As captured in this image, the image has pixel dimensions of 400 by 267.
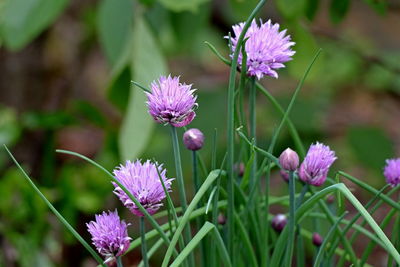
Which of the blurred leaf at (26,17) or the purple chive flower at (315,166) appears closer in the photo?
the purple chive flower at (315,166)

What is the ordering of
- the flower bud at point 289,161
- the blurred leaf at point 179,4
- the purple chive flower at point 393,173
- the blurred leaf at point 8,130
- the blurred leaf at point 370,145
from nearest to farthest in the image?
the flower bud at point 289,161 < the purple chive flower at point 393,173 < the blurred leaf at point 179,4 < the blurred leaf at point 8,130 < the blurred leaf at point 370,145

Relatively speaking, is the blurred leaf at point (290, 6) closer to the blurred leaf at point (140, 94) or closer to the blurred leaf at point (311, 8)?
the blurred leaf at point (311, 8)

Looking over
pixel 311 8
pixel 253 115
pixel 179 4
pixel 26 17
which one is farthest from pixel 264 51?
pixel 26 17

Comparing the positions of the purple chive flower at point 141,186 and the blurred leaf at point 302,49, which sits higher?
the blurred leaf at point 302,49

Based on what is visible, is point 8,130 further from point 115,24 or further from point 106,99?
point 115,24

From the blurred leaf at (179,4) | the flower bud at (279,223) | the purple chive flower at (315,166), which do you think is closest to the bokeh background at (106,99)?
the blurred leaf at (179,4)
